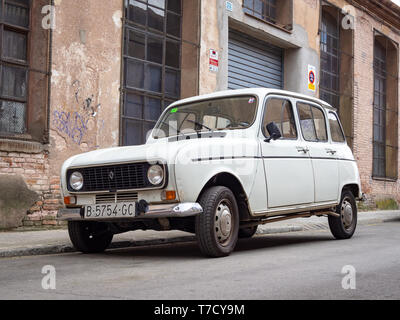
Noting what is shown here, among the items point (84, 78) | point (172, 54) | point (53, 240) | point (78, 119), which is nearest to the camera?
point (53, 240)

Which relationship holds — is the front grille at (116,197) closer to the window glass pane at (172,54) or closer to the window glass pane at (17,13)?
the window glass pane at (17,13)

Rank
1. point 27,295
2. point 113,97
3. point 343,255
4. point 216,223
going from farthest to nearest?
point 113,97, point 343,255, point 216,223, point 27,295

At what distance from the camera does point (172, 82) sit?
42.5 ft

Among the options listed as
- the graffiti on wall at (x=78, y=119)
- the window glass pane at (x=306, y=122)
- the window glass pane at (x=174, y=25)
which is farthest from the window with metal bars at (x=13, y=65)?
the window glass pane at (x=306, y=122)

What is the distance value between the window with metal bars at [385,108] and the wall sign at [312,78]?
4650 mm

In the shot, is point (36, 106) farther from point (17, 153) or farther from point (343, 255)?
point (343, 255)

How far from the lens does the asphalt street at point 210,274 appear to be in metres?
4.03

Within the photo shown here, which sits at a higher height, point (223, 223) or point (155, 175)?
point (155, 175)

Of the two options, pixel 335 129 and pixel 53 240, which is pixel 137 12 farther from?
pixel 53 240

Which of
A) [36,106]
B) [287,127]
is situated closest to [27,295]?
[287,127]

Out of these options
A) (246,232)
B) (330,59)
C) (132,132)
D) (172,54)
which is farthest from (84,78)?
(330,59)

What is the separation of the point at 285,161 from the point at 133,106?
5393mm

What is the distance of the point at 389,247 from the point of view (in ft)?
24.5

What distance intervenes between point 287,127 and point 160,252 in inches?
89.5
